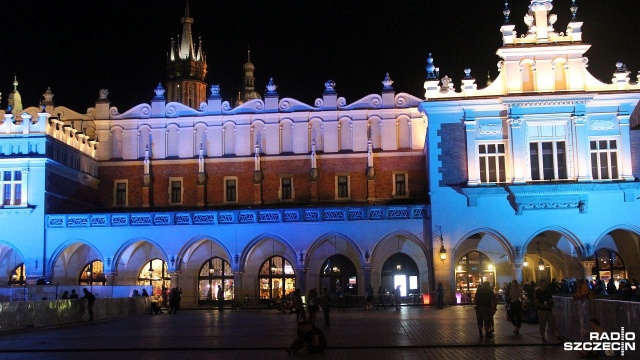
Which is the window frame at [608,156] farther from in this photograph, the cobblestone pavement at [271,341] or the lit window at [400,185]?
the cobblestone pavement at [271,341]

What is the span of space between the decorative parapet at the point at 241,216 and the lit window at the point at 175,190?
7.05 m

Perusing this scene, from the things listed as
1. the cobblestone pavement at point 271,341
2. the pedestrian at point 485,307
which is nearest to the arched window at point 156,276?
the cobblestone pavement at point 271,341

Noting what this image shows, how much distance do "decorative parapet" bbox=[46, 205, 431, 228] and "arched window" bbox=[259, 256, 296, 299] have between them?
4971 mm

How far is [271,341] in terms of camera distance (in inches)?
945

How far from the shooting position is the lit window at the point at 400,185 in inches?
2219

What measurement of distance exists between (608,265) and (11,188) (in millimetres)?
35838

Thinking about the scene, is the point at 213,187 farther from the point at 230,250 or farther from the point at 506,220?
the point at 506,220

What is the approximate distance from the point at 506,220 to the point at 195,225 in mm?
18185

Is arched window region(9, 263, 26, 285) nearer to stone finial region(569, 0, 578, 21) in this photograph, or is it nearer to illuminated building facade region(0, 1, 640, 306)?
illuminated building facade region(0, 1, 640, 306)

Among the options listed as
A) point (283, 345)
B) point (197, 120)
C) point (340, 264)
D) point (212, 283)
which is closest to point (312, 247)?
point (340, 264)

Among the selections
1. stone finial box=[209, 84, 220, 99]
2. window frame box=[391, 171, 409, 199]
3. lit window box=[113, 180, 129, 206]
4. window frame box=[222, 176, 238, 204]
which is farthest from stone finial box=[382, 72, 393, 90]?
lit window box=[113, 180, 129, 206]

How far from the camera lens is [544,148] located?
48.0 m

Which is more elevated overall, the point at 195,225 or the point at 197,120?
the point at 197,120

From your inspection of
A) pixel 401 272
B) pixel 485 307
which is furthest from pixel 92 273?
pixel 485 307
